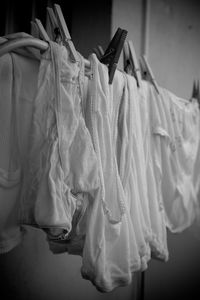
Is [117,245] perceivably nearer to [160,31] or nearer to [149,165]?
[149,165]

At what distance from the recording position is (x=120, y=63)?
1111mm

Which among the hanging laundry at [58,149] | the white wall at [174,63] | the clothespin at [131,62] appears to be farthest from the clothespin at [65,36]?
the white wall at [174,63]

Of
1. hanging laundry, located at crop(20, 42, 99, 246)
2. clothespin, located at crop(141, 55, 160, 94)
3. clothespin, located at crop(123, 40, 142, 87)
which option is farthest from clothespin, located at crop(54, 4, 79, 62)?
clothespin, located at crop(141, 55, 160, 94)

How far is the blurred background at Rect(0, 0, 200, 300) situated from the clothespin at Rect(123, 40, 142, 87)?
0.80ft

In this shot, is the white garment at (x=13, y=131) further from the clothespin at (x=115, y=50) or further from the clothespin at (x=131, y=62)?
the clothespin at (x=131, y=62)

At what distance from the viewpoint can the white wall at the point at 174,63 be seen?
4.32 feet

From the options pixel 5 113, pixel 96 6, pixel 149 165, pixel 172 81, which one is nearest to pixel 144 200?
pixel 149 165

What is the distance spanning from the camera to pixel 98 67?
0.65 metres

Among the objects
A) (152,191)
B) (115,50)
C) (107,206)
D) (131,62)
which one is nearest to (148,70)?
(131,62)

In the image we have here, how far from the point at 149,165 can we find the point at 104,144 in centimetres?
27

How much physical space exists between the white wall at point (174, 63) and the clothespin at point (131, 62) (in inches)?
15.3

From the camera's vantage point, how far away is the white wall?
132cm

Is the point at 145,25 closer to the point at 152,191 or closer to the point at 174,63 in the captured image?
the point at 174,63

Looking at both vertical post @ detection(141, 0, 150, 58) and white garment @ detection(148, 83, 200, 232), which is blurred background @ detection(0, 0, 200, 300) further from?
white garment @ detection(148, 83, 200, 232)
